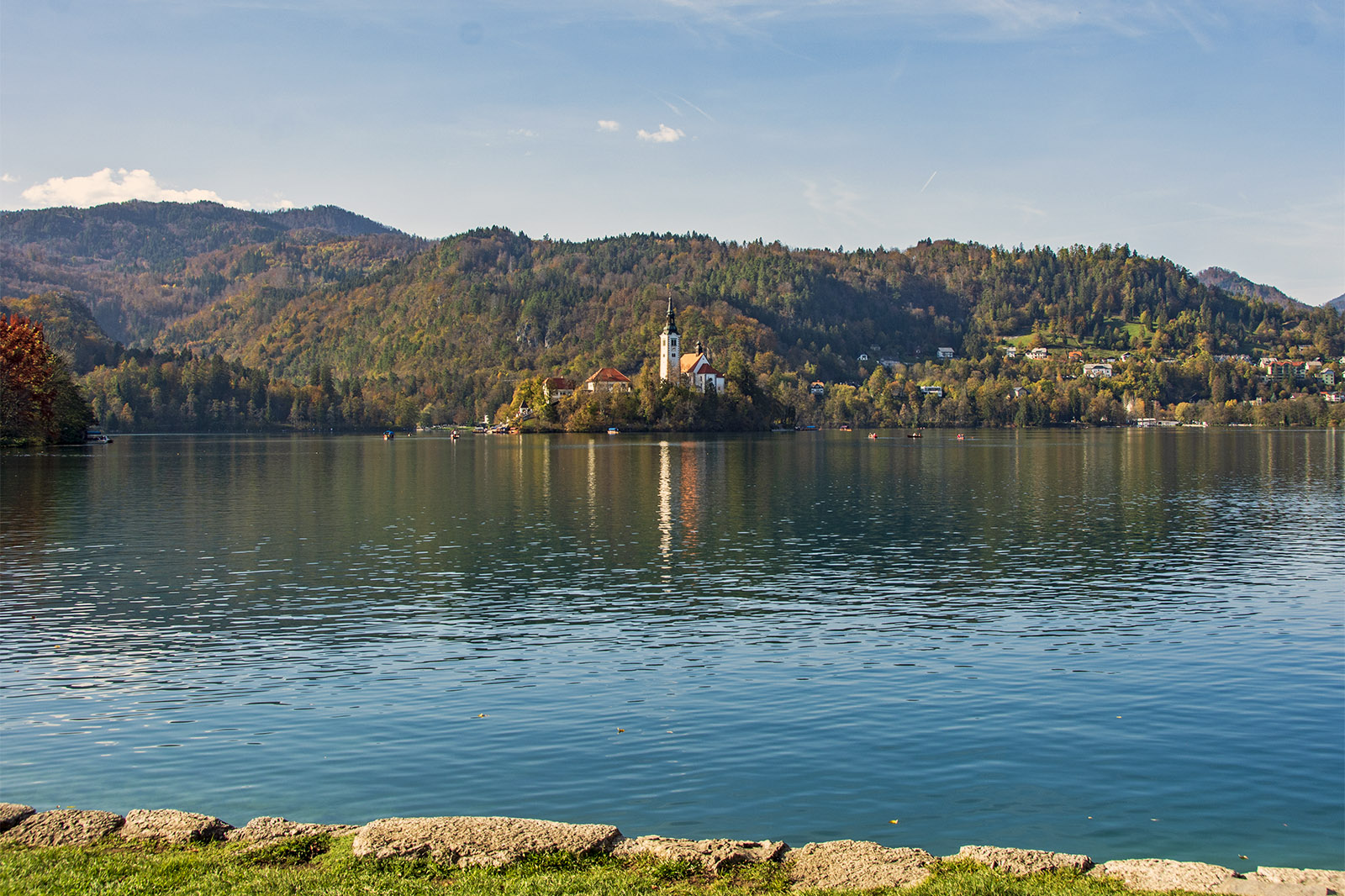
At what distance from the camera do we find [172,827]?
1230 cm

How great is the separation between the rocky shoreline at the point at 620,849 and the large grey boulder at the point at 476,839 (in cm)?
1

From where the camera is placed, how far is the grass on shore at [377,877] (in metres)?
10.5

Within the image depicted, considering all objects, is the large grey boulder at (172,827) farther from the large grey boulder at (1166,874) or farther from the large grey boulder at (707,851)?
the large grey boulder at (1166,874)

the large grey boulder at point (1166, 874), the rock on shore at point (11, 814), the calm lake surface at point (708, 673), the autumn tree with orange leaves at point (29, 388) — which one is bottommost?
the calm lake surface at point (708, 673)

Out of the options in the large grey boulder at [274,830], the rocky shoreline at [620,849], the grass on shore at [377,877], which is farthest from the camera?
the large grey boulder at [274,830]

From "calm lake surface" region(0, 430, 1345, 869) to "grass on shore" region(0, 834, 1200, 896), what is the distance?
2021 millimetres

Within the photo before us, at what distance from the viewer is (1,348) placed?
349 ft

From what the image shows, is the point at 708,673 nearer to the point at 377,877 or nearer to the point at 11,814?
the point at 377,877

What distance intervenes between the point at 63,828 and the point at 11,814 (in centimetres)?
86

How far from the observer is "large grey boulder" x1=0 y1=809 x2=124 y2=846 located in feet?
39.2

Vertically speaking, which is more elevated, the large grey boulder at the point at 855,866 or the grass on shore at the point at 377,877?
the grass on shore at the point at 377,877

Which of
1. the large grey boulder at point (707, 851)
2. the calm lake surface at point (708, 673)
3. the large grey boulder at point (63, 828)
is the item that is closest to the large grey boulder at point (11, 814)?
the large grey boulder at point (63, 828)

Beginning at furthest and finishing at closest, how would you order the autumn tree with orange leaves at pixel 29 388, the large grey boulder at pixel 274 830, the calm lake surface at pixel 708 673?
the autumn tree with orange leaves at pixel 29 388, the calm lake surface at pixel 708 673, the large grey boulder at pixel 274 830

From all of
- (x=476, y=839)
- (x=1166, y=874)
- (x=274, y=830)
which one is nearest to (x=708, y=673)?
(x=476, y=839)
